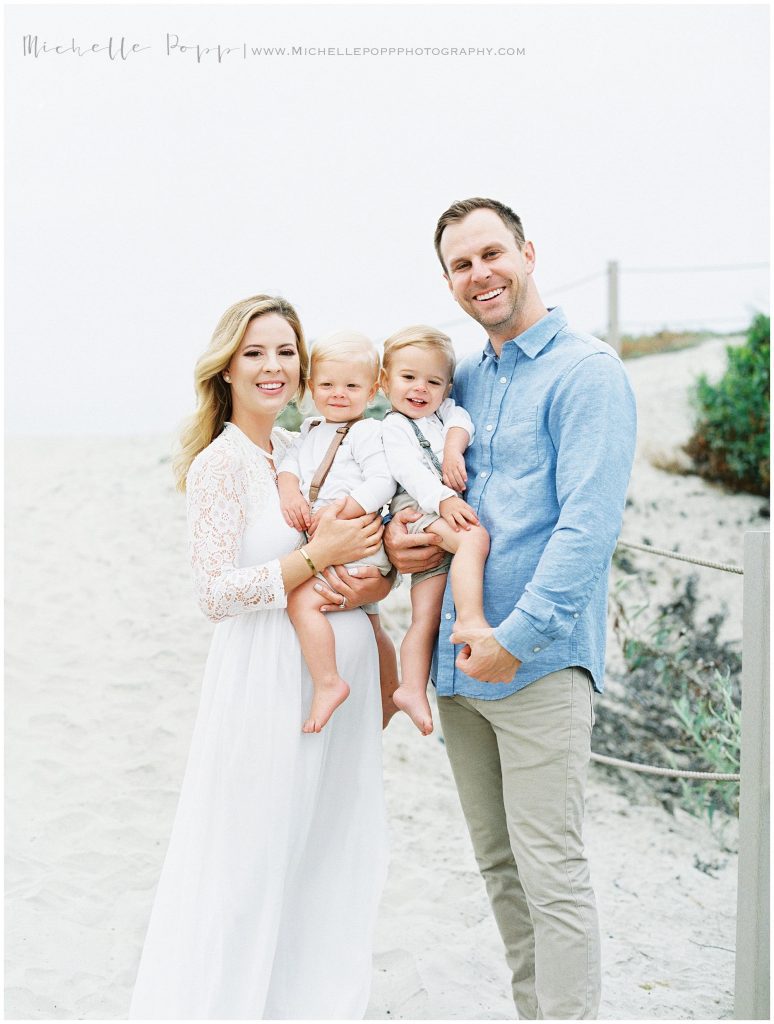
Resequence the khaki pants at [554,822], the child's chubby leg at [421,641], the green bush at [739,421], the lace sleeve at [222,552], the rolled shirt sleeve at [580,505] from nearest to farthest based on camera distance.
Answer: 1. the rolled shirt sleeve at [580,505]
2. the khaki pants at [554,822]
3. the lace sleeve at [222,552]
4. the child's chubby leg at [421,641]
5. the green bush at [739,421]

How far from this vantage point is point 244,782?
7.85ft

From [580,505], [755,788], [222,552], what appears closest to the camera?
[580,505]

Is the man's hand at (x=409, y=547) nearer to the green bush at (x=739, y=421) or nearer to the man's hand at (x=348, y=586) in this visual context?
the man's hand at (x=348, y=586)

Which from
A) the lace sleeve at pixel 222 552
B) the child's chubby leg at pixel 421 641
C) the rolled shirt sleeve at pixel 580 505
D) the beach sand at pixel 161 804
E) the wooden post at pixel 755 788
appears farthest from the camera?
the beach sand at pixel 161 804

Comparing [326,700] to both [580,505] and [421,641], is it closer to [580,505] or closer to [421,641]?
[421,641]

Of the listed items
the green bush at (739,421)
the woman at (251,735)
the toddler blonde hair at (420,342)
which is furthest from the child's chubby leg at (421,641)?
the green bush at (739,421)

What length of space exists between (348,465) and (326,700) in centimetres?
56

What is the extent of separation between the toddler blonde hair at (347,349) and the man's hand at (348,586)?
0.48 m

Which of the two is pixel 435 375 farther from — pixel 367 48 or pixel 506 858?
pixel 367 48

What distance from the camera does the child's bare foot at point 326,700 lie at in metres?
2.31

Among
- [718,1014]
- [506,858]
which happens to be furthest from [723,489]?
[506,858]

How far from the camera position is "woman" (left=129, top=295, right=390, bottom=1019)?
91.7 inches

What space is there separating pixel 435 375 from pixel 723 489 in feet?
19.5

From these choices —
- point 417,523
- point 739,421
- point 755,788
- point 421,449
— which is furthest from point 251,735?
point 739,421
